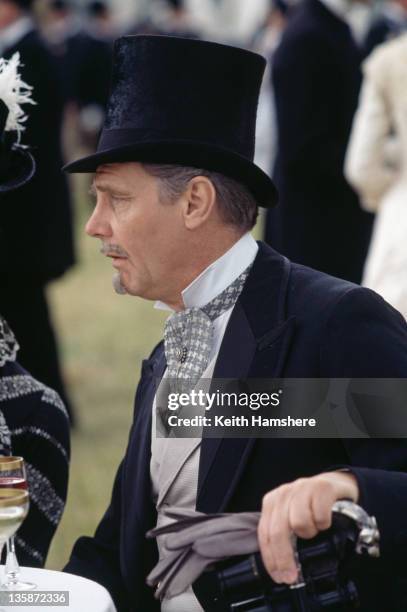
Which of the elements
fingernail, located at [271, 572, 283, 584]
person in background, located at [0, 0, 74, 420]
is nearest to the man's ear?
fingernail, located at [271, 572, 283, 584]

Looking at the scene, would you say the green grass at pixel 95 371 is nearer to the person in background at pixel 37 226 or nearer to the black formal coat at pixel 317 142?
the person in background at pixel 37 226

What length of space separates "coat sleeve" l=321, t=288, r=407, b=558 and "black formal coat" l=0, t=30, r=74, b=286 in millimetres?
3597

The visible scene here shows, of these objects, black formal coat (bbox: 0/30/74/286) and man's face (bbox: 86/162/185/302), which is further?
black formal coat (bbox: 0/30/74/286)

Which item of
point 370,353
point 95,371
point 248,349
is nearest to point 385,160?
point 95,371

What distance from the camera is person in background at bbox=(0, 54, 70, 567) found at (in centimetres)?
285

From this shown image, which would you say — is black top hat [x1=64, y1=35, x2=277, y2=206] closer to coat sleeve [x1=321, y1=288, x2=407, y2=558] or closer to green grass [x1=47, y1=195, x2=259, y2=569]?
coat sleeve [x1=321, y1=288, x2=407, y2=558]

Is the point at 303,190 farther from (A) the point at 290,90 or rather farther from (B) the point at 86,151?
(B) the point at 86,151

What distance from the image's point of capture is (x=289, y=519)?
6.28 feet

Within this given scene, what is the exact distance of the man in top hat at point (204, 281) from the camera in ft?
7.73

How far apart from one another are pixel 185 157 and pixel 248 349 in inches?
15.3

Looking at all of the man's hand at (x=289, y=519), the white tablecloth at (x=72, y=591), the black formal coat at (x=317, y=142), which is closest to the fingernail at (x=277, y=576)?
the man's hand at (x=289, y=519)

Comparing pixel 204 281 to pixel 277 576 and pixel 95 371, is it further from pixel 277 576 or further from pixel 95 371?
pixel 95 371

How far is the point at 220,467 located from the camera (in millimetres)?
2375

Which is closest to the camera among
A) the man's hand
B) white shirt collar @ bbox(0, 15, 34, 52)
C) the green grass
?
the man's hand
